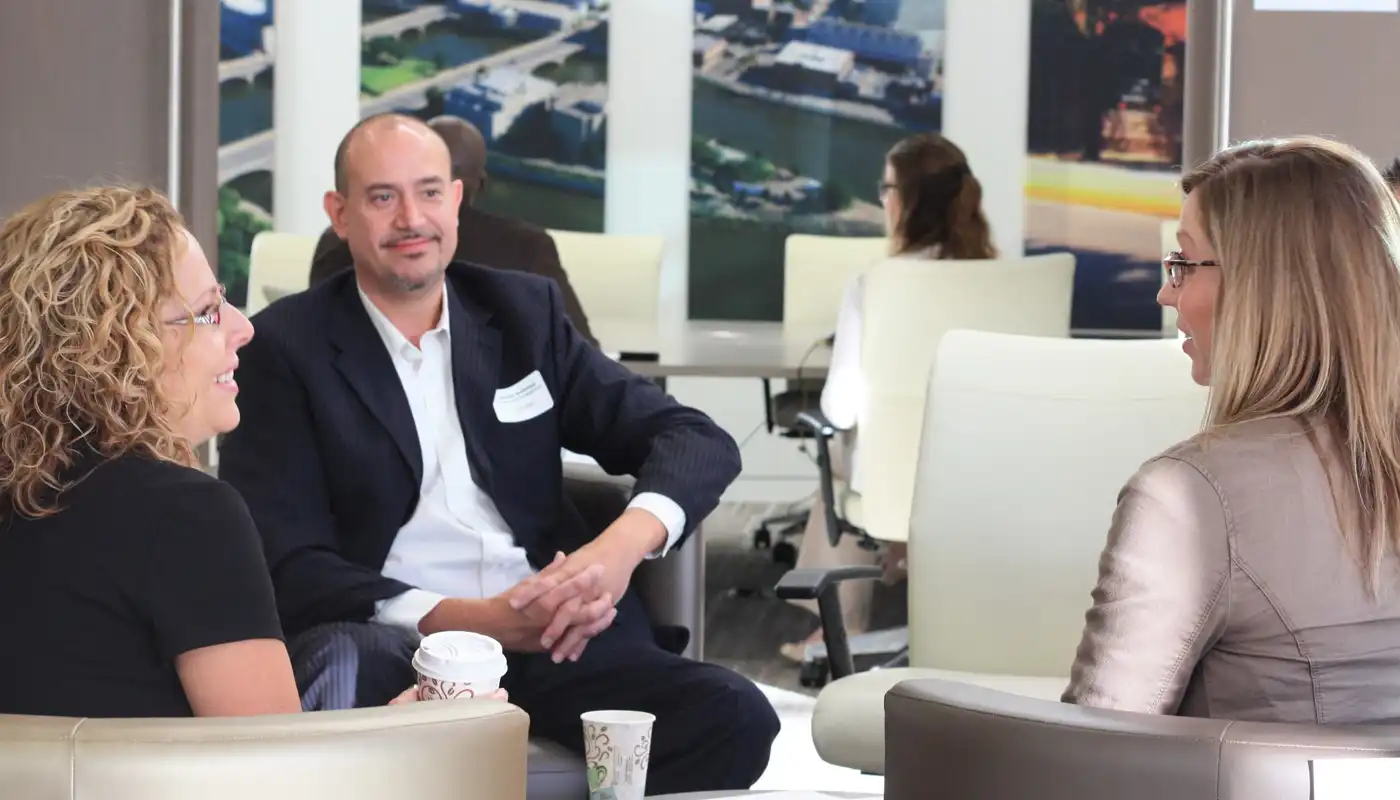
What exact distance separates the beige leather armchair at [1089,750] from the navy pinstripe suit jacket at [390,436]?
50.3 inches

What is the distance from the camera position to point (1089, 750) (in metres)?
1.34

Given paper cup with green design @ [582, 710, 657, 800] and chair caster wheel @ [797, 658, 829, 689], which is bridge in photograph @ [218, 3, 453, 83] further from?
paper cup with green design @ [582, 710, 657, 800]

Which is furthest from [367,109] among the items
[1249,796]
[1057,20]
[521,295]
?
[1249,796]

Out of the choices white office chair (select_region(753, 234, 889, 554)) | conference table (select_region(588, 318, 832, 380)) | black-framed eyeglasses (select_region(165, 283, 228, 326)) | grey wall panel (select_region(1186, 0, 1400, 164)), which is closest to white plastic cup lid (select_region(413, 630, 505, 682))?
black-framed eyeglasses (select_region(165, 283, 228, 326))

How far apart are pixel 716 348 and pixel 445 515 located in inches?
100

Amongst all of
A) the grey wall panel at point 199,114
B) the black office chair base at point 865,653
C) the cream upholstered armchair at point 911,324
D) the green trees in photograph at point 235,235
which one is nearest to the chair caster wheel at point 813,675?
the black office chair base at point 865,653

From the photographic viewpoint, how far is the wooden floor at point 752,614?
15.3ft

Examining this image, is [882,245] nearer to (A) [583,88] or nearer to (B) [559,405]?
(A) [583,88]

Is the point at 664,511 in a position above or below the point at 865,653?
above

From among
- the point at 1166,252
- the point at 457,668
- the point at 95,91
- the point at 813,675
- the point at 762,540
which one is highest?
the point at 95,91

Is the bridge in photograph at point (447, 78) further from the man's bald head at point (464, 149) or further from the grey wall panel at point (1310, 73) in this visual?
the grey wall panel at point (1310, 73)

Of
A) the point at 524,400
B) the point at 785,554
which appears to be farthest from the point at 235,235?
the point at 524,400

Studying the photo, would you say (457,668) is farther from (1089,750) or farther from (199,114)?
(199,114)

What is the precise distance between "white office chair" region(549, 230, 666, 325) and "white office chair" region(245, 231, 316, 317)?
0.85 meters
